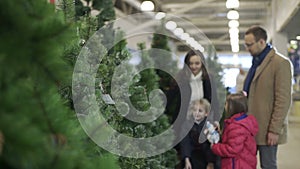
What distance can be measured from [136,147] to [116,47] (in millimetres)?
700

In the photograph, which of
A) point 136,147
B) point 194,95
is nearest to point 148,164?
point 136,147

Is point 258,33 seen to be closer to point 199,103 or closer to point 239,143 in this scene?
point 199,103

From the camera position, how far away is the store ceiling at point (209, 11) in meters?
12.2

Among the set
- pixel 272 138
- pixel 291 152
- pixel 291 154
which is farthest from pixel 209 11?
pixel 272 138

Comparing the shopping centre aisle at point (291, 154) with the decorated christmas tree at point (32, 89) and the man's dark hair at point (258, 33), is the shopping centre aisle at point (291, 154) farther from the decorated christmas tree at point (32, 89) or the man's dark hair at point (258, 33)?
the decorated christmas tree at point (32, 89)

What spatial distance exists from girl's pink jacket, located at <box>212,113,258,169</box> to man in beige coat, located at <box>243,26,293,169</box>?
0.10m

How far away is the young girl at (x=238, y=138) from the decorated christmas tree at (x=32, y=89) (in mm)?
2748

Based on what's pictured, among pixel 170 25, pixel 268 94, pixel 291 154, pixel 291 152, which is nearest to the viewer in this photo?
pixel 268 94

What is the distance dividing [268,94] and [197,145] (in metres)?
0.82

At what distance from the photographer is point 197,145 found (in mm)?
3721

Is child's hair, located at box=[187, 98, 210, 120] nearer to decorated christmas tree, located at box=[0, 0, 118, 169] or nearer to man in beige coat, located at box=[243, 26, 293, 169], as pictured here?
man in beige coat, located at box=[243, 26, 293, 169]

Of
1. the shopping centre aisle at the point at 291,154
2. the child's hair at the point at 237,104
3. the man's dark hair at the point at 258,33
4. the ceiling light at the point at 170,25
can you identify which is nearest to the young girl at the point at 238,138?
the child's hair at the point at 237,104

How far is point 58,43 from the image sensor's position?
0.57m

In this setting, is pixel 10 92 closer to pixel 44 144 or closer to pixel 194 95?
pixel 44 144
